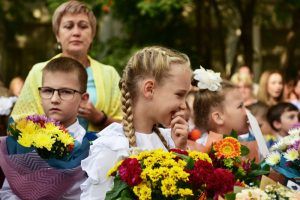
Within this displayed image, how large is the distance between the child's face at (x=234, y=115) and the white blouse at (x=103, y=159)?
80.8 inches

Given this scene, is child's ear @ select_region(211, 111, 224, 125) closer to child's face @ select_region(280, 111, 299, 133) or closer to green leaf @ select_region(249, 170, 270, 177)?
green leaf @ select_region(249, 170, 270, 177)

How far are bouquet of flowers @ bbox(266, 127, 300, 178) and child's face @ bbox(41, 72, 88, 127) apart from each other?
147 centimetres

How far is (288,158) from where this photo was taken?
470 cm

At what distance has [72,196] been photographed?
16.2 ft

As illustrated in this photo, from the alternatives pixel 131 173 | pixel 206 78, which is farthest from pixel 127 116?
pixel 206 78

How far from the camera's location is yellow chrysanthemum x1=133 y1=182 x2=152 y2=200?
3.93 meters

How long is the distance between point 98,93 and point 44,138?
1774mm

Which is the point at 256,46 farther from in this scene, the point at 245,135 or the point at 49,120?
the point at 49,120

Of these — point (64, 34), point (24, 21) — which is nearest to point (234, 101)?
point (64, 34)

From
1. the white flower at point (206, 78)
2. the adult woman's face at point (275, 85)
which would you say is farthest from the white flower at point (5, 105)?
the adult woman's face at point (275, 85)

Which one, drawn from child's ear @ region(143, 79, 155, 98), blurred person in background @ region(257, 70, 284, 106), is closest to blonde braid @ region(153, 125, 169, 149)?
child's ear @ region(143, 79, 155, 98)

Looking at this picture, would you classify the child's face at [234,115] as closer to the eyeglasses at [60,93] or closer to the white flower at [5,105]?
the eyeglasses at [60,93]

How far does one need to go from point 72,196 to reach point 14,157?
471 mm

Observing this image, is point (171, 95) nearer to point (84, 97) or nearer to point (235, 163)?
point (235, 163)
